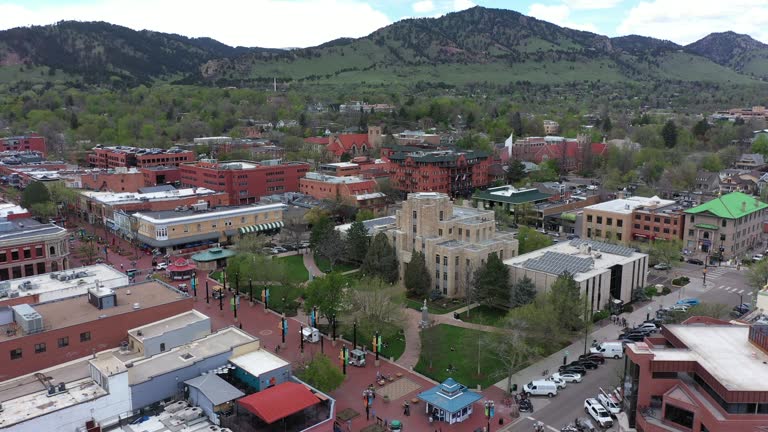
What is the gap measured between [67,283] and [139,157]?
2771 inches

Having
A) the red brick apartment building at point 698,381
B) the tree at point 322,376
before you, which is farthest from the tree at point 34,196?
the red brick apartment building at point 698,381

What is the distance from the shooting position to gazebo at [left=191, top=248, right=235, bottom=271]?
63.8 metres

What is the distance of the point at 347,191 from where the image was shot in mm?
90812

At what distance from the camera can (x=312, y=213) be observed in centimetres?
7900

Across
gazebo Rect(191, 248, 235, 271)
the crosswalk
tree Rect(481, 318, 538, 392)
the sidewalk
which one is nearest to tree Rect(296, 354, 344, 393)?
tree Rect(481, 318, 538, 392)

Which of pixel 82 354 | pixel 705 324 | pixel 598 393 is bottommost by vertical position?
pixel 598 393

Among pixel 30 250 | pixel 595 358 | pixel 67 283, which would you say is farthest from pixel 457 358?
pixel 30 250

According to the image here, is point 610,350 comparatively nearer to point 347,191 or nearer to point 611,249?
point 611,249

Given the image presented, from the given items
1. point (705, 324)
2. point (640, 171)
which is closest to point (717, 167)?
point (640, 171)

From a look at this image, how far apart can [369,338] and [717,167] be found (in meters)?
100

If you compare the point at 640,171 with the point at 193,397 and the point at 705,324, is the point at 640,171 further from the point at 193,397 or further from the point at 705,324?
the point at 193,397

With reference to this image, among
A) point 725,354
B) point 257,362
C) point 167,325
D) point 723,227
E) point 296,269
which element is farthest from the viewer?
point 723,227

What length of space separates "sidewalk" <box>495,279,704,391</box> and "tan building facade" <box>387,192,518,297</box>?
11.8 meters

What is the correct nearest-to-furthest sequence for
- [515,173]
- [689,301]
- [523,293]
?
1. [523,293]
2. [689,301]
3. [515,173]
